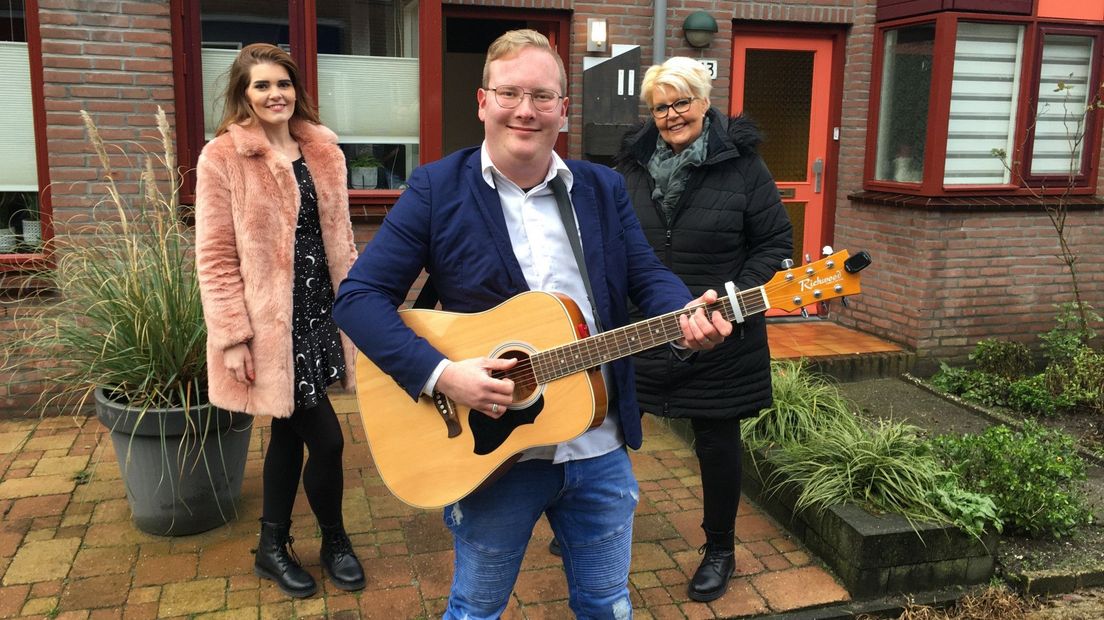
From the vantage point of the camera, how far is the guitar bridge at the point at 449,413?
238 centimetres

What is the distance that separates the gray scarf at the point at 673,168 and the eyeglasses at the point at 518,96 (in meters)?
1.33

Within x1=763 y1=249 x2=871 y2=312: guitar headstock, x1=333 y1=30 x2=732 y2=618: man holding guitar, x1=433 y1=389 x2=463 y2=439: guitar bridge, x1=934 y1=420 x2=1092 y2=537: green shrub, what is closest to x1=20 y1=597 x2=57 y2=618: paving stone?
x1=333 y1=30 x2=732 y2=618: man holding guitar

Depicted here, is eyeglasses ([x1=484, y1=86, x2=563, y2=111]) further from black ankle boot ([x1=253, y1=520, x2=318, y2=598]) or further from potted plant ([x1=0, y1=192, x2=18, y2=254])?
potted plant ([x1=0, y1=192, x2=18, y2=254])

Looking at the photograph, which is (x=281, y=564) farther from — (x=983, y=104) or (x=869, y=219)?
(x=983, y=104)

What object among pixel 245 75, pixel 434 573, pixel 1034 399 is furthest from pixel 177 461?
pixel 1034 399

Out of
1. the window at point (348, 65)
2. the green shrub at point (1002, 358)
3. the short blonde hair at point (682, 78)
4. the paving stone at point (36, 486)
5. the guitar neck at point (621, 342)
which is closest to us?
the guitar neck at point (621, 342)

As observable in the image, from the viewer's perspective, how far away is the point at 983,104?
6566mm

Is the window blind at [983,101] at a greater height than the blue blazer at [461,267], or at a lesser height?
greater

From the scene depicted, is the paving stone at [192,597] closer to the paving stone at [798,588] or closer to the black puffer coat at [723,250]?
the black puffer coat at [723,250]

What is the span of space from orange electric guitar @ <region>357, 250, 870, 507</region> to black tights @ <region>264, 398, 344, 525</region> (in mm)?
1140

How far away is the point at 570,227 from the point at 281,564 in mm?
1968

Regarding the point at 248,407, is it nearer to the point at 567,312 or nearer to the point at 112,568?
the point at 112,568

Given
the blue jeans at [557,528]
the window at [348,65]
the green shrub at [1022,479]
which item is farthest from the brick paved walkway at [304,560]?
the window at [348,65]

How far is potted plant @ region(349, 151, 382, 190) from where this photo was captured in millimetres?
6039
